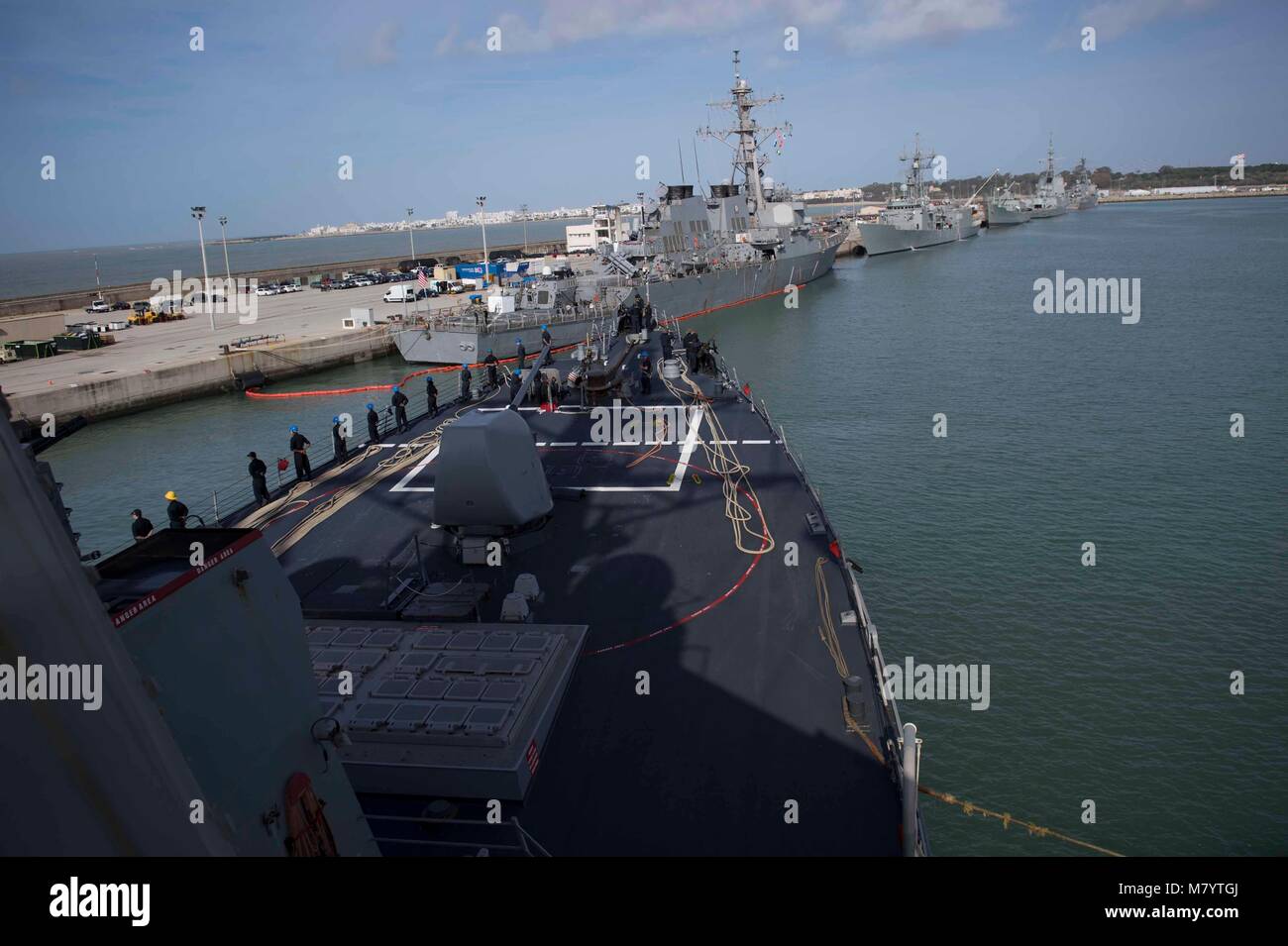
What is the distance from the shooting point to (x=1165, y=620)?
55.6 ft

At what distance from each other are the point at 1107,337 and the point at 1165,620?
32764 millimetres

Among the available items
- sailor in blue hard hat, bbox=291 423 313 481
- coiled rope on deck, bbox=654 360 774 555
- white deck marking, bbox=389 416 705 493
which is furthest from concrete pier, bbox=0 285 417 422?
coiled rope on deck, bbox=654 360 774 555

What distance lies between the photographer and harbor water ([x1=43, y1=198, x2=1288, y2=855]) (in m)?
12.8

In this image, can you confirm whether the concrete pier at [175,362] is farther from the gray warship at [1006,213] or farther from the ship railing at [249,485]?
the gray warship at [1006,213]

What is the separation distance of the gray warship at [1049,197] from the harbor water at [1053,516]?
123 meters

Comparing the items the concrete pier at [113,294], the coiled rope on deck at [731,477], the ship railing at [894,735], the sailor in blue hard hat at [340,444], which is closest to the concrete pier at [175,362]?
the concrete pier at [113,294]

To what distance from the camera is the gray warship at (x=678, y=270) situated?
5172 cm

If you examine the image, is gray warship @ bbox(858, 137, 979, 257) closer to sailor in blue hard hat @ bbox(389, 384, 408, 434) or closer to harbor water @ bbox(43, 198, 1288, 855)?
harbor water @ bbox(43, 198, 1288, 855)

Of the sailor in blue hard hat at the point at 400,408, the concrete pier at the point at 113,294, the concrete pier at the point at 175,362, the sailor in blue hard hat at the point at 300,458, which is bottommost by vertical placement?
the sailor in blue hard hat at the point at 300,458

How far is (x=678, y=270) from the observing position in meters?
65.8

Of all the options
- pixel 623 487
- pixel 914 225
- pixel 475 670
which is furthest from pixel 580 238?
pixel 475 670

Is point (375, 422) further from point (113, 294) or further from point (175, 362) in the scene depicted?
point (113, 294)
